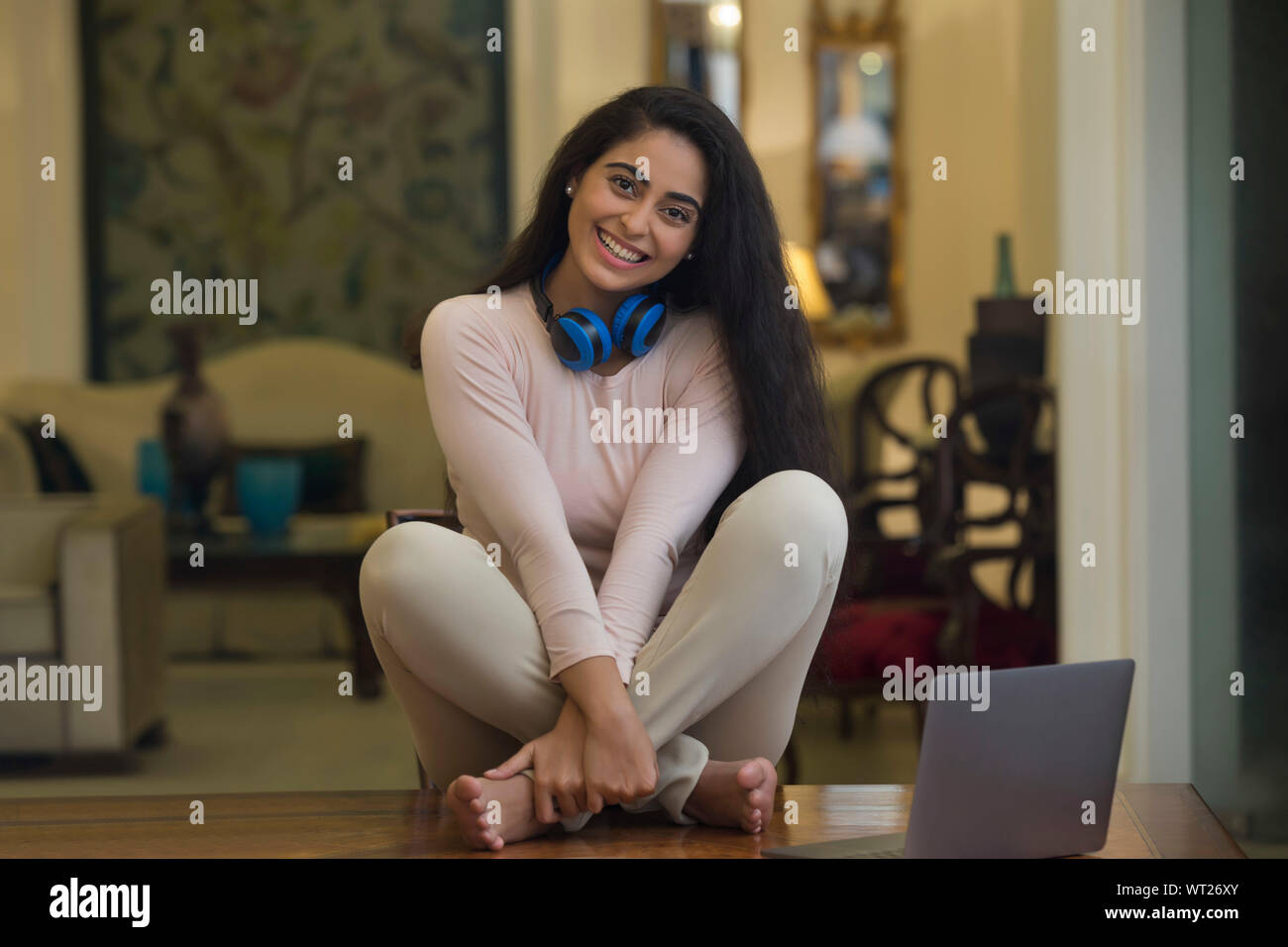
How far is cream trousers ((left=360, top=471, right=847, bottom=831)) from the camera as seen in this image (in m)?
1.31

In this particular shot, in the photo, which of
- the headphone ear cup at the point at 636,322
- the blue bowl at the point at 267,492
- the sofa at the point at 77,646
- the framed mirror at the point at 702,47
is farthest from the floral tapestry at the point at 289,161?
the headphone ear cup at the point at 636,322

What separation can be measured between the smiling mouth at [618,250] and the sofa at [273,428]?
303 centimetres

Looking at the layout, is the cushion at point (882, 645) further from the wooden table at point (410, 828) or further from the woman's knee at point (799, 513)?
the woman's knee at point (799, 513)

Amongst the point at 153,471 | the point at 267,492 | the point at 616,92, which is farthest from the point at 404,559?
the point at 616,92

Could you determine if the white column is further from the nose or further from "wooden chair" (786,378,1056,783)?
the nose

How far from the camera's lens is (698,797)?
1.35 meters

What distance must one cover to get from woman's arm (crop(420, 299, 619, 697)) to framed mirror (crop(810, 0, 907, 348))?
365 cm

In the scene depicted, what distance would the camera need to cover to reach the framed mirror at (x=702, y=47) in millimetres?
4898

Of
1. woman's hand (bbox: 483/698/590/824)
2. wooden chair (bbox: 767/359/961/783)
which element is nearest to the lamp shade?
wooden chair (bbox: 767/359/961/783)

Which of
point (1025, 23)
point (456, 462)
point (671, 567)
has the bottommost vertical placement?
point (671, 567)

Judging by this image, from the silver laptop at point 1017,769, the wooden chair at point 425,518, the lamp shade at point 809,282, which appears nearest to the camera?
the silver laptop at point 1017,769
